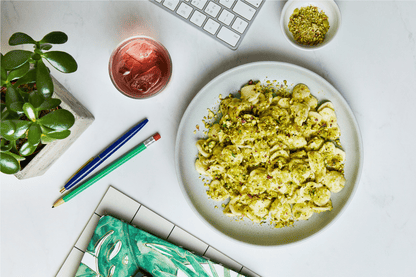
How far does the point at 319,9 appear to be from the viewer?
950 mm

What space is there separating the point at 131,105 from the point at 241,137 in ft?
1.34

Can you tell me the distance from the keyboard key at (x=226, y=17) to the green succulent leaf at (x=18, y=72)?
23.9 inches

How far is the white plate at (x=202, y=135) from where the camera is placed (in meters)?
0.93

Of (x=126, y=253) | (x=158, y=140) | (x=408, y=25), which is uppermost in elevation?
(x=408, y=25)

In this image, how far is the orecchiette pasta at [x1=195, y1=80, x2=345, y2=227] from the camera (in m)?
0.92

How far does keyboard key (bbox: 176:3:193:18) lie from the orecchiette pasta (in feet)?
1.06

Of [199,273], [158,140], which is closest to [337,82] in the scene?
[158,140]

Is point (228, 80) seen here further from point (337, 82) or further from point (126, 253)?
Answer: point (126, 253)

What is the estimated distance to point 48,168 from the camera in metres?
1.03

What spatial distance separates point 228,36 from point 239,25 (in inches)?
2.0

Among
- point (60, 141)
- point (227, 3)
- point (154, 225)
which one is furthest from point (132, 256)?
point (227, 3)

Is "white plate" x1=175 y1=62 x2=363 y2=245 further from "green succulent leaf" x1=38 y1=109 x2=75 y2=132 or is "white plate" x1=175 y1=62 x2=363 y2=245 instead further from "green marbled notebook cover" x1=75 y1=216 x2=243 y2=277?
"green succulent leaf" x1=38 y1=109 x2=75 y2=132

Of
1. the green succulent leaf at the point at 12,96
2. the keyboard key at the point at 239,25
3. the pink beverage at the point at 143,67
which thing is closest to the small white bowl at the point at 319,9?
the keyboard key at the point at 239,25

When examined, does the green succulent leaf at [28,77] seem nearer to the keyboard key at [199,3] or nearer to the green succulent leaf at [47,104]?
the green succulent leaf at [47,104]
